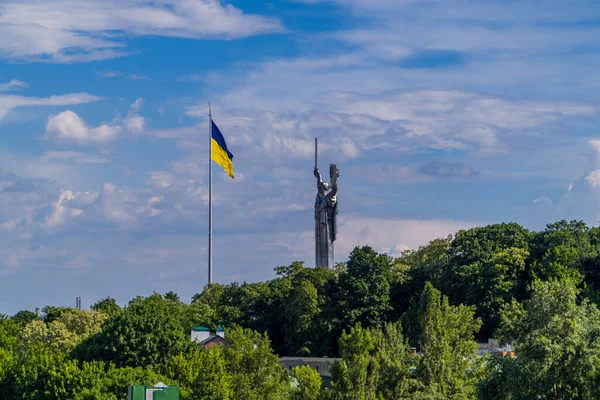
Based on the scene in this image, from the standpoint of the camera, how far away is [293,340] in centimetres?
9756

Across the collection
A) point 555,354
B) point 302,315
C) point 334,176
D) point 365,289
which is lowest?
point 555,354

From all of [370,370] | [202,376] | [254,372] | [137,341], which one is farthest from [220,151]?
[370,370]

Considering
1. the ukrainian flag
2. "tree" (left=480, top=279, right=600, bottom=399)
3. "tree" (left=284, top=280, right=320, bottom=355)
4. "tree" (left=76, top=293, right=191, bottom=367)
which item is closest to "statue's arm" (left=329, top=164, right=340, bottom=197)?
the ukrainian flag

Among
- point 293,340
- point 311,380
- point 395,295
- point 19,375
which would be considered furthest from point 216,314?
point 311,380

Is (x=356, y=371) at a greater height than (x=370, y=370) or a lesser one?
lesser

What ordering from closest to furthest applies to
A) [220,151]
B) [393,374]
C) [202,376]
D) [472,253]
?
[393,374]
[202,376]
[472,253]
[220,151]

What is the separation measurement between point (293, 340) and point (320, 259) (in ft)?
79.1

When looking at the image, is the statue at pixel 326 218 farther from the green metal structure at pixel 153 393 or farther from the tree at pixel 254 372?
the green metal structure at pixel 153 393

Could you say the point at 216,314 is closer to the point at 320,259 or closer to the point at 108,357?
the point at 320,259

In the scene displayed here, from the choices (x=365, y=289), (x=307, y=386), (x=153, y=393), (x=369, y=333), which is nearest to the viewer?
(x=153, y=393)

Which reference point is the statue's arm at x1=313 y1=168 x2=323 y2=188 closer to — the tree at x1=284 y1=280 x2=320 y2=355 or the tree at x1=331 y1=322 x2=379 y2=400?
the tree at x1=284 y1=280 x2=320 y2=355

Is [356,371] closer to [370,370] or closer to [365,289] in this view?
[370,370]

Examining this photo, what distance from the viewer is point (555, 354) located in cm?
4612

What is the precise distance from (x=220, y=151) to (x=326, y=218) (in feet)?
53.0
